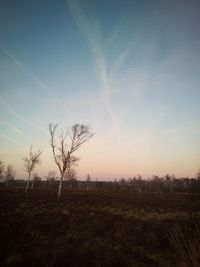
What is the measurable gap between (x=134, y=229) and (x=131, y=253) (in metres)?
3.70

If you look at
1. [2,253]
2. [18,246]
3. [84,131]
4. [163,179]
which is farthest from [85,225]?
[163,179]

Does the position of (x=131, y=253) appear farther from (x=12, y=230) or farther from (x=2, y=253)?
(x=12, y=230)

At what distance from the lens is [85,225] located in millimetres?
11141

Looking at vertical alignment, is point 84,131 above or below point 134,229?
above

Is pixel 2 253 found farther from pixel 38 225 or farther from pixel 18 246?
pixel 38 225

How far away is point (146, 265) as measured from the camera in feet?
20.5

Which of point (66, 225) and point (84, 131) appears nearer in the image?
point (66, 225)

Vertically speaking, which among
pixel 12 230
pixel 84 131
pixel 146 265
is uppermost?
pixel 84 131

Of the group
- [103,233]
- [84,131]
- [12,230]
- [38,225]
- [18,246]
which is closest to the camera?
[18,246]

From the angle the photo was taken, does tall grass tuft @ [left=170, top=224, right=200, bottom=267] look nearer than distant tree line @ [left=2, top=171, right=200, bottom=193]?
Yes

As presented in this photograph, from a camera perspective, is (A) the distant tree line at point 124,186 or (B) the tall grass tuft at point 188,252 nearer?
(B) the tall grass tuft at point 188,252

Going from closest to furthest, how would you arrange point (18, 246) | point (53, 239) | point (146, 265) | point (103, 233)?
1. point (146, 265)
2. point (18, 246)
3. point (53, 239)
4. point (103, 233)

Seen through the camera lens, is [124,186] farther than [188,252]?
Yes

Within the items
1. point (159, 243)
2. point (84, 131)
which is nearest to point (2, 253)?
point (159, 243)
